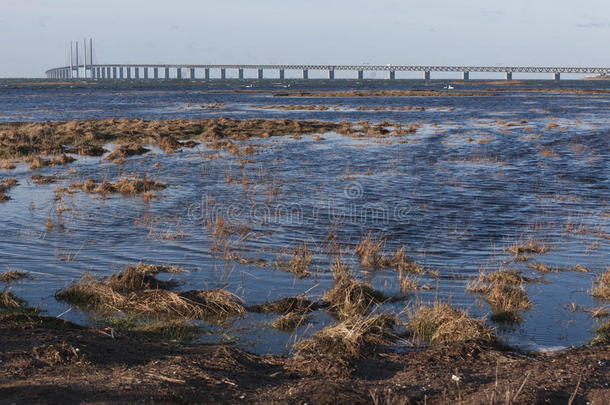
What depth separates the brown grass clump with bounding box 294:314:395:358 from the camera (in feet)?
28.8

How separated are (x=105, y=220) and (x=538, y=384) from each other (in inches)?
517

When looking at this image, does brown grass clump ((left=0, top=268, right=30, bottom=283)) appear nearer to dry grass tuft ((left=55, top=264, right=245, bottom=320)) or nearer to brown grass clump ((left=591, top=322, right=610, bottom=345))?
dry grass tuft ((left=55, top=264, right=245, bottom=320))

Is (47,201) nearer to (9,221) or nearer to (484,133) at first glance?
(9,221)

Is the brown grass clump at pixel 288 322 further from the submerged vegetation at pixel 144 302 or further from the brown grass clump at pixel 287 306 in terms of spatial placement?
the submerged vegetation at pixel 144 302

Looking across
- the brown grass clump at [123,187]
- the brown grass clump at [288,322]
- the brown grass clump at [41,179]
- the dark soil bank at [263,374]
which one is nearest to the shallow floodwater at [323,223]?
the brown grass clump at [288,322]

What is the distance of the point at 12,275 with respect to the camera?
12.4 metres

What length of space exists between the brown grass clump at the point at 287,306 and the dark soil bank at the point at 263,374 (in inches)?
79.6

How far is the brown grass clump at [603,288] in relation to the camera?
11.6m

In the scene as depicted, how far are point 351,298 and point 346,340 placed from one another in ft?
7.50

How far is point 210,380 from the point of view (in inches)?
295

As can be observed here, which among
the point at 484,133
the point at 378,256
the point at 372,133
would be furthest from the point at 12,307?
the point at 484,133

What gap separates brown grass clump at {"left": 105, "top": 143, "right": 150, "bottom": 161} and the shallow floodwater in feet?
2.93

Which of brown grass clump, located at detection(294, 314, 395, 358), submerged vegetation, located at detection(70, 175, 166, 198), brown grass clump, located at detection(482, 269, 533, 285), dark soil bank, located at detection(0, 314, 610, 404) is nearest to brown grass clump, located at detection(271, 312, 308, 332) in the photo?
brown grass clump, located at detection(294, 314, 395, 358)

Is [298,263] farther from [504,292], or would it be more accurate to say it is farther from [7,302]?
[7,302]
